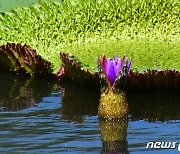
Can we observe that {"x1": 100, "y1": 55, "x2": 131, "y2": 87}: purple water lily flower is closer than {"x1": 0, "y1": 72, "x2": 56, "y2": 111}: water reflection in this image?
Yes

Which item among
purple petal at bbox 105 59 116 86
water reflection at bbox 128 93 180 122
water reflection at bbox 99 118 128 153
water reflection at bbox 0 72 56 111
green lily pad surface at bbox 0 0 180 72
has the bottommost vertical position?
water reflection at bbox 99 118 128 153

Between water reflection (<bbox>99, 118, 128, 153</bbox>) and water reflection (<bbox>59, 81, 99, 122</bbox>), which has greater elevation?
water reflection (<bbox>59, 81, 99, 122</bbox>)

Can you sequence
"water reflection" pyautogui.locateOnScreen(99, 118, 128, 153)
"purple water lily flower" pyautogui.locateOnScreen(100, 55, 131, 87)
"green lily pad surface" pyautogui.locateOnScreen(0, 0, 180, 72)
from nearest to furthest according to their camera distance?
"water reflection" pyautogui.locateOnScreen(99, 118, 128, 153)
"purple water lily flower" pyautogui.locateOnScreen(100, 55, 131, 87)
"green lily pad surface" pyautogui.locateOnScreen(0, 0, 180, 72)

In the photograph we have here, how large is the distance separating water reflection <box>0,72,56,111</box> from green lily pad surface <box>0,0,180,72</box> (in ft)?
0.81

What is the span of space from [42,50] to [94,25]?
1.80 feet

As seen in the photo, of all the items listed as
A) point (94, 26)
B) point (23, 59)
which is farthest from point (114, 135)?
point (94, 26)

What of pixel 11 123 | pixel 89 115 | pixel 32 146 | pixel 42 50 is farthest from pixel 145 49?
pixel 32 146

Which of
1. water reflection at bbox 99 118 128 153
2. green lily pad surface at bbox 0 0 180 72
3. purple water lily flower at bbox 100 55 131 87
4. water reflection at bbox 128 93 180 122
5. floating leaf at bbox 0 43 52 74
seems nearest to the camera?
water reflection at bbox 99 118 128 153

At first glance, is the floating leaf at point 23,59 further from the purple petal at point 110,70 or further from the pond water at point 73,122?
the purple petal at point 110,70

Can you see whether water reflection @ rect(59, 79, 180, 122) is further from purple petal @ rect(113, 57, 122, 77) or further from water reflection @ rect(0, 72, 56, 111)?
purple petal @ rect(113, 57, 122, 77)

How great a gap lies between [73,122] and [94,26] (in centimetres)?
165

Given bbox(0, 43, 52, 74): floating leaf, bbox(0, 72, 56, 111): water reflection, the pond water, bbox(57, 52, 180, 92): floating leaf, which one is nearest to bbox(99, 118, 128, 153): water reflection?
the pond water

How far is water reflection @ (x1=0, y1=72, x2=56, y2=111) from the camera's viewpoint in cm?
349

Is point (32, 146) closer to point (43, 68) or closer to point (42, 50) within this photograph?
point (43, 68)
